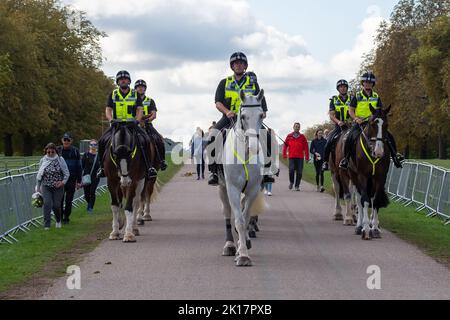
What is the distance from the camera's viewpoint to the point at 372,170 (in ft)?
53.8

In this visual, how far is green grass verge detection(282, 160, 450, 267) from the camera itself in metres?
14.5

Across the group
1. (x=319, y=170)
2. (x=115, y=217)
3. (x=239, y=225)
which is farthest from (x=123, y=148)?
(x=319, y=170)

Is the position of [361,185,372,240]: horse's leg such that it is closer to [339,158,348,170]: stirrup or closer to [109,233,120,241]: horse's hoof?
[339,158,348,170]: stirrup

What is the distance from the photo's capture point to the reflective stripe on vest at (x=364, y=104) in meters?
17.1

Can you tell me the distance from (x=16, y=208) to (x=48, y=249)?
3.38 m

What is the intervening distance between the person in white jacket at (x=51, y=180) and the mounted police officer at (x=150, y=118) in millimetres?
2006

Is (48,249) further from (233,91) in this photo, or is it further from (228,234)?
(233,91)

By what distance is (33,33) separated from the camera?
228 feet

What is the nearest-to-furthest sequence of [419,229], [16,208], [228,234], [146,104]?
[228,234] < [419,229] < [16,208] < [146,104]

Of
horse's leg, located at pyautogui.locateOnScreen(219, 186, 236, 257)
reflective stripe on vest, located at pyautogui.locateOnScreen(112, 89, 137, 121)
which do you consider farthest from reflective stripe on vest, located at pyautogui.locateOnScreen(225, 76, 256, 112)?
reflective stripe on vest, located at pyautogui.locateOnScreen(112, 89, 137, 121)

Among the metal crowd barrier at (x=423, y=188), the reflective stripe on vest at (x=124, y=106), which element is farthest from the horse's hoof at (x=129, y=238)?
the metal crowd barrier at (x=423, y=188)

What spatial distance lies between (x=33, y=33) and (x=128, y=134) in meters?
55.6

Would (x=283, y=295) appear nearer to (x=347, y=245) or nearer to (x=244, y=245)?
(x=244, y=245)

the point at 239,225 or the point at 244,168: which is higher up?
the point at 244,168
